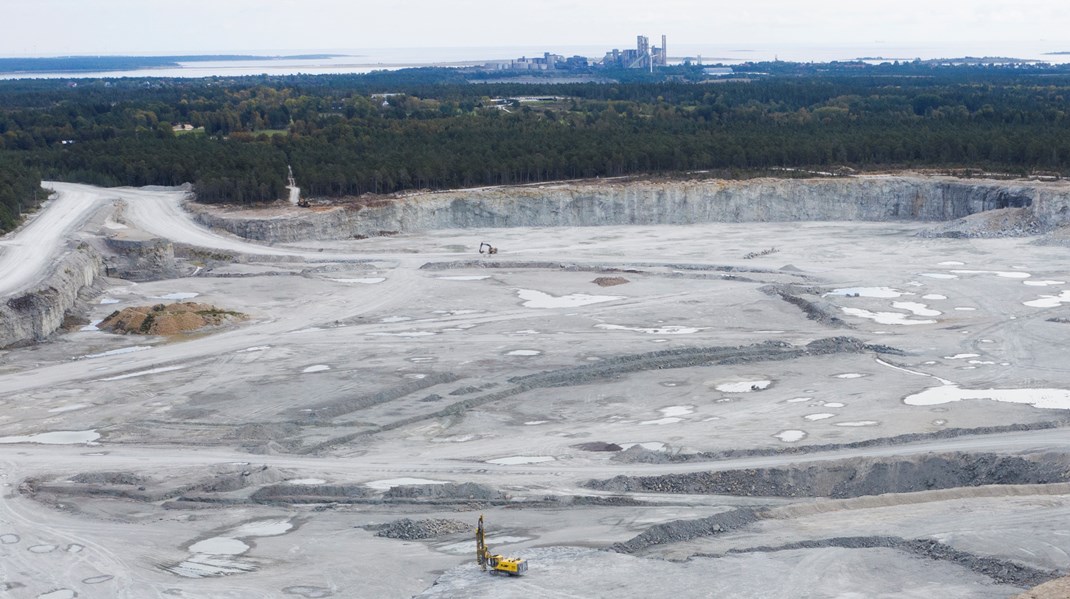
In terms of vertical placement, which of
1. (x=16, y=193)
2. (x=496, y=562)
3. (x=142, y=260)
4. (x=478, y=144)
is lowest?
(x=496, y=562)

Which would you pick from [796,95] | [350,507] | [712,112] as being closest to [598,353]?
[350,507]

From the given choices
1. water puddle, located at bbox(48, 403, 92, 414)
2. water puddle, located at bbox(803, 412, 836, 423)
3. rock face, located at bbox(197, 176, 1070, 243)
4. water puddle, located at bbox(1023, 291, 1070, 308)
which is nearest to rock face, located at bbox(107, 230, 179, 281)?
rock face, located at bbox(197, 176, 1070, 243)

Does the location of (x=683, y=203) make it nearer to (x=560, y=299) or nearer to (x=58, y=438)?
(x=560, y=299)

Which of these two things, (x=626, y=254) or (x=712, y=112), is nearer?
(x=626, y=254)

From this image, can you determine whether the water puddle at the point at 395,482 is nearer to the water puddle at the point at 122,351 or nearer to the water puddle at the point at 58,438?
the water puddle at the point at 58,438

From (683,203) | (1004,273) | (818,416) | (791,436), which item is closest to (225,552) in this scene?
(791,436)

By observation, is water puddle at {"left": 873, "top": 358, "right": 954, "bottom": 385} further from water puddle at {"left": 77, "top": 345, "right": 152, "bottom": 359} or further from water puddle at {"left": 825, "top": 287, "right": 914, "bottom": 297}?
water puddle at {"left": 77, "top": 345, "right": 152, "bottom": 359}

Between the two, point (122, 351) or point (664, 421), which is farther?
point (122, 351)

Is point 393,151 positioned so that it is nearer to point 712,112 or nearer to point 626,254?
point 626,254
